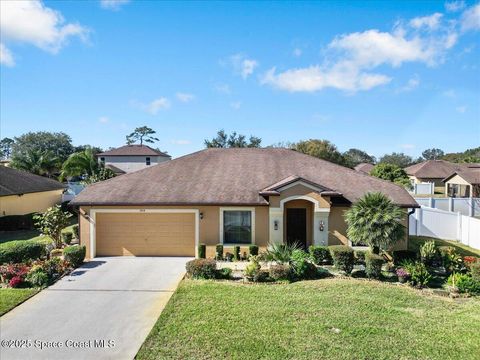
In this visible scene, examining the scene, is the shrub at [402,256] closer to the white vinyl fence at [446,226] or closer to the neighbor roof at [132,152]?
the white vinyl fence at [446,226]

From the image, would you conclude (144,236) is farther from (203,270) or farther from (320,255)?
(320,255)

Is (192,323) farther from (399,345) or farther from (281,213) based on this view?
(281,213)

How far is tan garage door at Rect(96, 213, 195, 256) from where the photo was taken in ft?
58.2

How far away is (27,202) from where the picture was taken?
30469mm

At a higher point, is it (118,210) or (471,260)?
(118,210)

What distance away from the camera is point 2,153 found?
13125 centimetres

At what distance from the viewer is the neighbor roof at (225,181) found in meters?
17.5

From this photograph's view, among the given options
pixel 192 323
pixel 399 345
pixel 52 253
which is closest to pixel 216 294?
pixel 192 323

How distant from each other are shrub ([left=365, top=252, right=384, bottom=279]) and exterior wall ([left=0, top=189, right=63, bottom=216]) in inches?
1063

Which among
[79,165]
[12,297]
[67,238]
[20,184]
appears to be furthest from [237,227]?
[79,165]

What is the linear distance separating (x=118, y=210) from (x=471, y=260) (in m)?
16.1

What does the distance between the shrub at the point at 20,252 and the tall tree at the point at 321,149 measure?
44.5 m

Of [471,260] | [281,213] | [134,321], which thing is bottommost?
[134,321]

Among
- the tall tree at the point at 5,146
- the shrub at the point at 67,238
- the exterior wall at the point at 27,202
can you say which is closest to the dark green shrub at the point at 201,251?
the shrub at the point at 67,238
